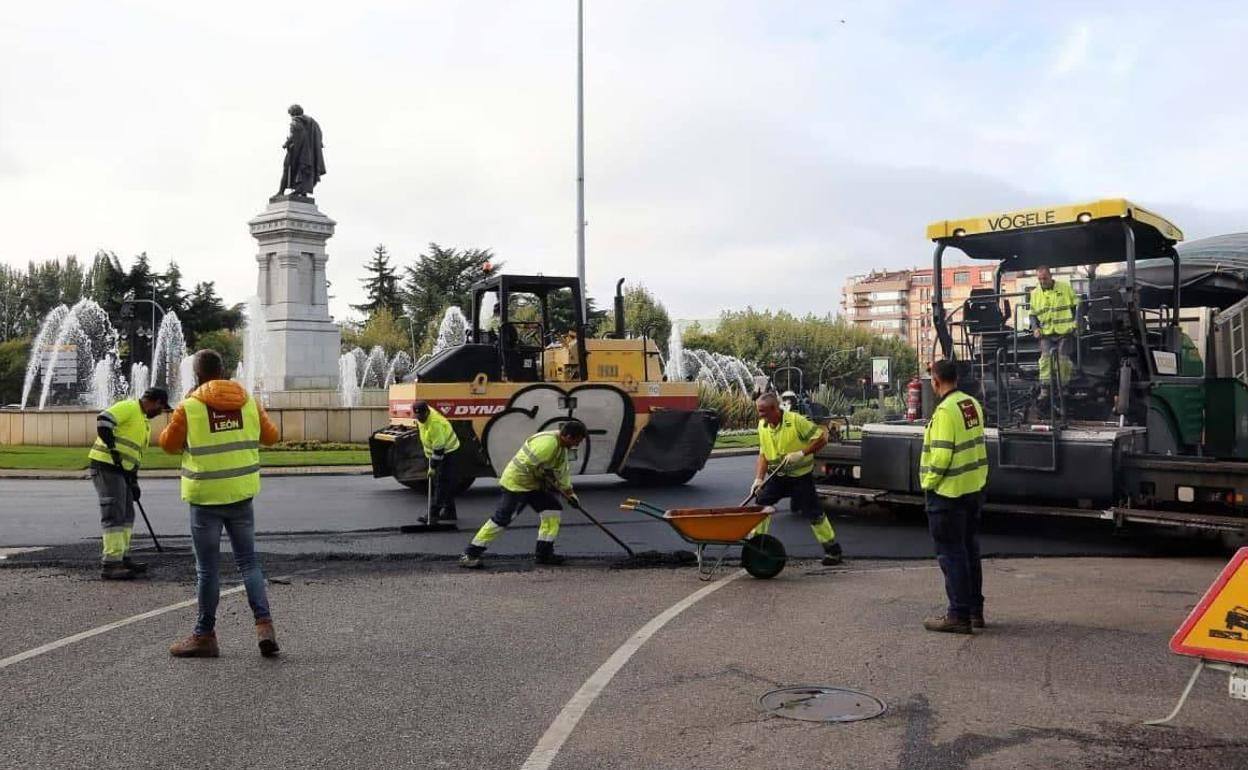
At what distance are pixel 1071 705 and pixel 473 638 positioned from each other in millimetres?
3265

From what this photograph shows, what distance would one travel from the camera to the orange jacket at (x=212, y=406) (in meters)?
6.18

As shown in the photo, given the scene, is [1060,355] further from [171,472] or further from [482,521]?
[171,472]

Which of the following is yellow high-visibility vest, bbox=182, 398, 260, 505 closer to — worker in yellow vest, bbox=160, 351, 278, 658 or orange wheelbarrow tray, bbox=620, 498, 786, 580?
worker in yellow vest, bbox=160, 351, 278, 658

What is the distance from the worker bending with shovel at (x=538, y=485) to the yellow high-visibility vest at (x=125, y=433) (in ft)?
8.91

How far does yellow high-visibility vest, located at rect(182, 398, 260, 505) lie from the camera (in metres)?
6.26

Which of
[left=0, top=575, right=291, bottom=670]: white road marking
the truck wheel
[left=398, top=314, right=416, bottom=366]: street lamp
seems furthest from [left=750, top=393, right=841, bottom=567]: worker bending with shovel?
[left=398, top=314, right=416, bottom=366]: street lamp

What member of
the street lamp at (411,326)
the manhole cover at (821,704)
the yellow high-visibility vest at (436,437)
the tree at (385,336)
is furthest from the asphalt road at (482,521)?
the street lamp at (411,326)

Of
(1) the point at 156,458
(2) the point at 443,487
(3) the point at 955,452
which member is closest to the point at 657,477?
(2) the point at 443,487

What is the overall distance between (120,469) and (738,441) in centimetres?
2106

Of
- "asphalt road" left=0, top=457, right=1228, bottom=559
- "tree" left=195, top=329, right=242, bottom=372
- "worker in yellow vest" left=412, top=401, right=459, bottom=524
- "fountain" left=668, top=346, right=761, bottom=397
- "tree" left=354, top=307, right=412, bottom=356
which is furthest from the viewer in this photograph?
"tree" left=354, top=307, right=412, bottom=356

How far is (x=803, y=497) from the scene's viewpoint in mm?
9188

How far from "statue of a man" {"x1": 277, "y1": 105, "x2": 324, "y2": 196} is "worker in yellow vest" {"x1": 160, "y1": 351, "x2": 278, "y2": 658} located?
25.0 metres

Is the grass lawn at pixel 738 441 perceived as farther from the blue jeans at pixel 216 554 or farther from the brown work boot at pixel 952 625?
the blue jeans at pixel 216 554

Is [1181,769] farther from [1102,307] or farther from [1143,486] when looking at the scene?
[1102,307]
